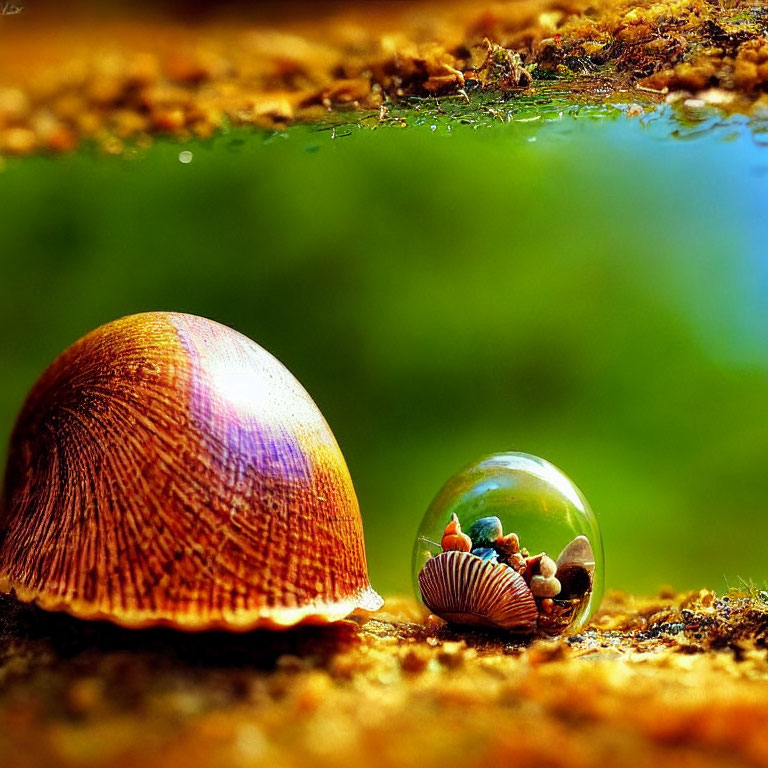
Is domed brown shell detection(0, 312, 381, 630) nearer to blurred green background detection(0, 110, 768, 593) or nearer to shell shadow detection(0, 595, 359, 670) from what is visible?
shell shadow detection(0, 595, 359, 670)

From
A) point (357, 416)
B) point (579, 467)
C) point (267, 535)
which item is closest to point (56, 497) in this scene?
point (267, 535)

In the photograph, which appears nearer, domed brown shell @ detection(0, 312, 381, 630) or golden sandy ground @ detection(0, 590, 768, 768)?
golden sandy ground @ detection(0, 590, 768, 768)

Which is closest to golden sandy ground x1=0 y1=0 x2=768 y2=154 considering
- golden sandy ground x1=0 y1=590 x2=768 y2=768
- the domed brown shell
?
the domed brown shell

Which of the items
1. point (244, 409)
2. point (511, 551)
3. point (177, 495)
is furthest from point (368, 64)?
point (511, 551)

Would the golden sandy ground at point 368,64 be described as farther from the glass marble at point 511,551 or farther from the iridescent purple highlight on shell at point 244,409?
the glass marble at point 511,551

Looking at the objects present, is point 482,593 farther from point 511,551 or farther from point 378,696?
point 378,696

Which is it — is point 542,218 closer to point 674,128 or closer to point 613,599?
point 674,128
